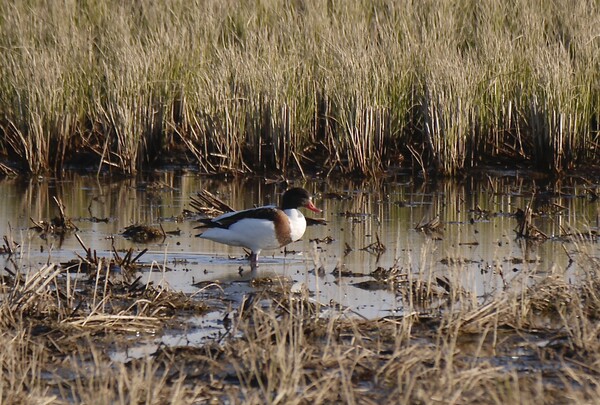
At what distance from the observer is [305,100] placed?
12.1m

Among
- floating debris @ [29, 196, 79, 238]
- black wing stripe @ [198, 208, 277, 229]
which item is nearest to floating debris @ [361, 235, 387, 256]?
black wing stripe @ [198, 208, 277, 229]

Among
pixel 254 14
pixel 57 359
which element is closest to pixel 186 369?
pixel 57 359

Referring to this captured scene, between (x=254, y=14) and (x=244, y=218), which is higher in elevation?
(x=254, y=14)

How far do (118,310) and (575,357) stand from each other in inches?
94.4

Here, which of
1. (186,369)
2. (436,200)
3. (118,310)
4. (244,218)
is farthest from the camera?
(436,200)

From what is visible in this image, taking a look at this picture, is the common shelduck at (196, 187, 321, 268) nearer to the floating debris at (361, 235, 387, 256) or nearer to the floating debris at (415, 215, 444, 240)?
the floating debris at (361, 235, 387, 256)

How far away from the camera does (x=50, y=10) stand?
47.0ft

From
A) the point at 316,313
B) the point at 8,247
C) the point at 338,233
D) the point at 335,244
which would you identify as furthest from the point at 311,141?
the point at 316,313

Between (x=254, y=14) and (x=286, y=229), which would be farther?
(x=254, y=14)

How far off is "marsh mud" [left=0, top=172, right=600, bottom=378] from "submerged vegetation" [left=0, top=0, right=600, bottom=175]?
0.40 metres

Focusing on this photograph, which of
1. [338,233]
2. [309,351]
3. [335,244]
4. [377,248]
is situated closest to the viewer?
[309,351]

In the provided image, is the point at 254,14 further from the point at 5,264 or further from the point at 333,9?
the point at 5,264

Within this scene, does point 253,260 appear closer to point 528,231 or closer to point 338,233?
point 338,233

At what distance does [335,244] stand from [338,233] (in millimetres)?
491
